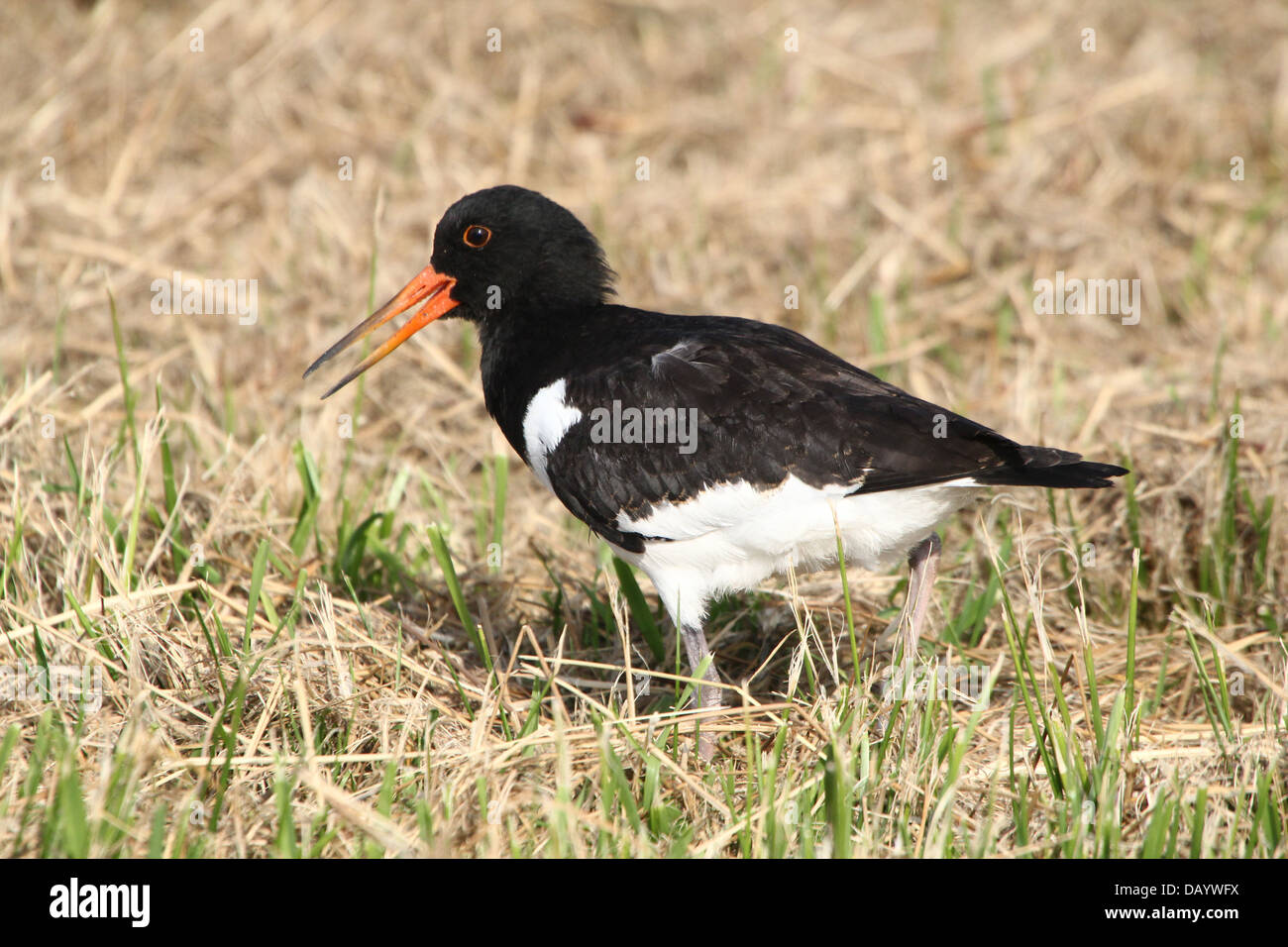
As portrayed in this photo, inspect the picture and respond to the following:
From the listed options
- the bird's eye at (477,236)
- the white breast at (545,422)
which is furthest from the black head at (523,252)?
the white breast at (545,422)

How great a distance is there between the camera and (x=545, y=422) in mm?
4105

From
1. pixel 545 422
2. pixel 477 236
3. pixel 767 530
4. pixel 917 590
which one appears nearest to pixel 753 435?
pixel 767 530

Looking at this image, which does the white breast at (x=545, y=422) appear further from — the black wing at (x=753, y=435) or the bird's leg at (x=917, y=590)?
the bird's leg at (x=917, y=590)

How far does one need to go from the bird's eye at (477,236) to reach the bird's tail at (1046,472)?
74.1 inches

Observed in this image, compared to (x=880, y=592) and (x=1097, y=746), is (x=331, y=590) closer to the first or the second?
(x=880, y=592)

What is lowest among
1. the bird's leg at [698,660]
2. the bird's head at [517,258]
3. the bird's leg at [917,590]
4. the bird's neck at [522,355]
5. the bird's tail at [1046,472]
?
the bird's leg at [698,660]

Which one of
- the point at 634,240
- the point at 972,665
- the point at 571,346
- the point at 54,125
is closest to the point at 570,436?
the point at 571,346

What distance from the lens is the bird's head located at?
4.44 metres

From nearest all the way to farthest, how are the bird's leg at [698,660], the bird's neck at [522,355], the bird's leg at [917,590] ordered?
1. the bird's leg at [698,660]
2. the bird's leg at [917,590]
3. the bird's neck at [522,355]

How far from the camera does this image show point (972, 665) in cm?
431

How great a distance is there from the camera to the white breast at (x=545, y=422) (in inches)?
159

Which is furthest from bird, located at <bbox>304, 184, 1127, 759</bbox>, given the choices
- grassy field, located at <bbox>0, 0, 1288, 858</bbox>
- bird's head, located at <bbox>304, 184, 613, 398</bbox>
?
grassy field, located at <bbox>0, 0, 1288, 858</bbox>

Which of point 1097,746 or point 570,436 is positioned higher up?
point 570,436
